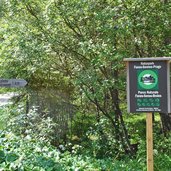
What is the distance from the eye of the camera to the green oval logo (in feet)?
15.8

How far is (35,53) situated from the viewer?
25.4 feet

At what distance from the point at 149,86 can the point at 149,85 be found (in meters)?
0.01

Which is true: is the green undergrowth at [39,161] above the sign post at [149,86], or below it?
below

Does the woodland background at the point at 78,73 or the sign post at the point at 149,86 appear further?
the woodland background at the point at 78,73

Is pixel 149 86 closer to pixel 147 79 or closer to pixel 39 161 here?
pixel 147 79

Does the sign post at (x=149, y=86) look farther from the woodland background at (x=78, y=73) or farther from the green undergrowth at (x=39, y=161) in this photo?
the woodland background at (x=78, y=73)

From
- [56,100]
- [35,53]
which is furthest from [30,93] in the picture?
[35,53]

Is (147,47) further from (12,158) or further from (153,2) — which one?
(12,158)

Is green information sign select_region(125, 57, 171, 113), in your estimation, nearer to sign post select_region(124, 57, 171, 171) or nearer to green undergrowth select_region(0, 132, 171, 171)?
sign post select_region(124, 57, 171, 171)

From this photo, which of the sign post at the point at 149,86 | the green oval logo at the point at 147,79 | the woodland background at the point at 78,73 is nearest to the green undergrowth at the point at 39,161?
the woodland background at the point at 78,73

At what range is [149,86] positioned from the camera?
15.8 feet

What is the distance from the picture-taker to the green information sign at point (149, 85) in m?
4.78

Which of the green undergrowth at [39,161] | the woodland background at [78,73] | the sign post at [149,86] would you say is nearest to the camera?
the sign post at [149,86]

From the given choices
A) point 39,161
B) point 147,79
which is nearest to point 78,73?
point 39,161
